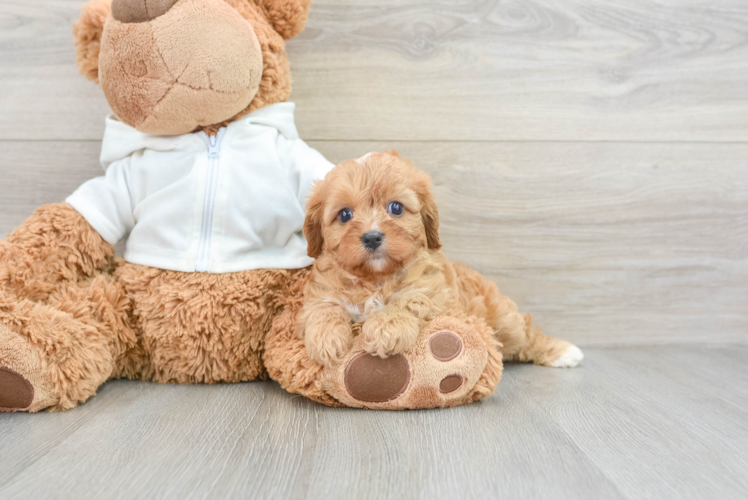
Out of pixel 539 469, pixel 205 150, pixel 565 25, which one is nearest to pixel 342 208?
pixel 205 150

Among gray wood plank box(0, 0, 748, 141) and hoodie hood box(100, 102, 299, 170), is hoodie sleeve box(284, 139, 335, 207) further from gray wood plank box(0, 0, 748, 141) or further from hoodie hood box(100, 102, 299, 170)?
gray wood plank box(0, 0, 748, 141)

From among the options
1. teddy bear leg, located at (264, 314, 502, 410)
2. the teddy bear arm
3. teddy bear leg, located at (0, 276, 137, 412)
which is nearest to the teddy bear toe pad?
teddy bear leg, located at (0, 276, 137, 412)

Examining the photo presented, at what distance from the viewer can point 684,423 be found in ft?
3.26

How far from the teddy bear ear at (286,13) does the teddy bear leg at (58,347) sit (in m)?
0.67

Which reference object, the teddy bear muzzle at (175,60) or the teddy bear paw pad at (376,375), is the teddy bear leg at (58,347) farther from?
the teddy bear paw pad at (376,375)

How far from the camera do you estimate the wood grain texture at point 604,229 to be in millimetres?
1471

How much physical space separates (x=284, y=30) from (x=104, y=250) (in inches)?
24.6

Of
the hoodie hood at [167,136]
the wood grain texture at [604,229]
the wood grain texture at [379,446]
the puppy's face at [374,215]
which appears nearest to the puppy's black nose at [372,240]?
the puppy's face at [374,215]

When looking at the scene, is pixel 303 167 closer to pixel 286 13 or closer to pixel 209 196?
pixel 209 196

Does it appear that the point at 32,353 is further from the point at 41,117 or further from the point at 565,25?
the point at 565,25

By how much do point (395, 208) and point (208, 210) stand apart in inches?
17.0

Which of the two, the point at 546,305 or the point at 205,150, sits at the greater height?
the point at 205,150

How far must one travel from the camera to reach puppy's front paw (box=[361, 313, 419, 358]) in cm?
95

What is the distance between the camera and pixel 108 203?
1.21 m
